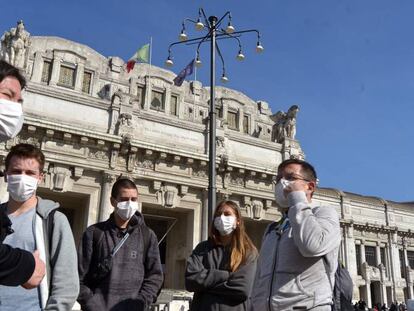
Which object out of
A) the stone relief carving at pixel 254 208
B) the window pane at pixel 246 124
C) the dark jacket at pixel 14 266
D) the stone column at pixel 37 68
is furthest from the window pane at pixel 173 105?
the dark jacket at pixel 14 266

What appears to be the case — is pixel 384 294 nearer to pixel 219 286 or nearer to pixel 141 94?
pixel 141 94

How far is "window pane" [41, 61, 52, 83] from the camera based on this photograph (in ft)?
73.5

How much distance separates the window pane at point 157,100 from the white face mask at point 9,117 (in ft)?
74.8

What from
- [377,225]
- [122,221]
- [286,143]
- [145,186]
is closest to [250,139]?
[286,143]

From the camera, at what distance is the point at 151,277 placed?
4.55 meters

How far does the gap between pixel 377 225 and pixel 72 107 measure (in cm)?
2662

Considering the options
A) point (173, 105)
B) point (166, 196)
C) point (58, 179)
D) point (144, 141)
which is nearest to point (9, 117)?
point (58, 179)

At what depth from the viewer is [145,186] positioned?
21.6m

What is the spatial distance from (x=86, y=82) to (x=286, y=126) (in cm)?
1253

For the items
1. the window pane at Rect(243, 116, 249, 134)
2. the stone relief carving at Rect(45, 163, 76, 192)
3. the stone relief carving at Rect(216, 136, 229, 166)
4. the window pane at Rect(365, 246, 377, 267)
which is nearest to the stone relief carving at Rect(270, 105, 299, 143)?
the window pane at Rect(243, 116, 249, 134)

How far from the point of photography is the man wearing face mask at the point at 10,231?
2.10m

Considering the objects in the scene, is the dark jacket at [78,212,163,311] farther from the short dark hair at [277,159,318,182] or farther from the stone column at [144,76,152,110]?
the stone column at [144,76,152,110]

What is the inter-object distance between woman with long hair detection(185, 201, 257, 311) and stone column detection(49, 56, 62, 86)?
19.6 metres

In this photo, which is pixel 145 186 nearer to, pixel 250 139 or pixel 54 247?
pixel 250 139
